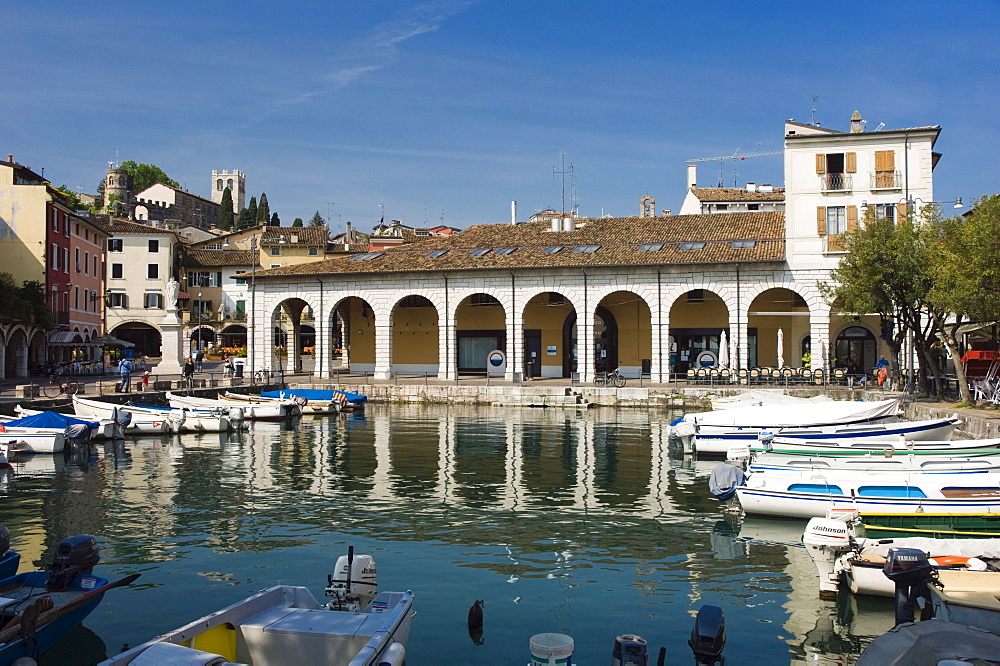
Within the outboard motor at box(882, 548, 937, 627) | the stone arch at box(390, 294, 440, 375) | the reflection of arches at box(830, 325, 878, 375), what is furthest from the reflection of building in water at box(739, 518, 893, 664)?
the stone arch at box(390, 294, 440, 375)

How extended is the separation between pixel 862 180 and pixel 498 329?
1982cm

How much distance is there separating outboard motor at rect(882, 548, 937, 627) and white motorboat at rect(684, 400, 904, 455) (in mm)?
12190

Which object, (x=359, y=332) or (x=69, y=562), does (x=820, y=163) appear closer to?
(x=359, y=332)

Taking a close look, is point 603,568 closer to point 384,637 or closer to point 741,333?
point 384,637

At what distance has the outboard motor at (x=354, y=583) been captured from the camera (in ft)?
29.3

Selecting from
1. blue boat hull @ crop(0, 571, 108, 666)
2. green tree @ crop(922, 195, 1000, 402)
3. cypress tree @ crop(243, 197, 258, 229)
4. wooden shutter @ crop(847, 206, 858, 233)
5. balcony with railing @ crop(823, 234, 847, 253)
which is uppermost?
cypress tree @ crop(243, 197, 258, 229)

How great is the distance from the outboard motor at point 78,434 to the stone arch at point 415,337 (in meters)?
23.5

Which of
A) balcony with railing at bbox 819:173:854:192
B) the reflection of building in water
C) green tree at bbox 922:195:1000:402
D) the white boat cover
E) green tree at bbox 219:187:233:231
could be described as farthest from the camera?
green tree at bbox 219:187:233:231

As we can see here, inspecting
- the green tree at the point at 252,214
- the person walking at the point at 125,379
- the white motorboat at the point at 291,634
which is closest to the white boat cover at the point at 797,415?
the white motorboat at the point at 291,634

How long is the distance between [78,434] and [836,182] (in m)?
32.5

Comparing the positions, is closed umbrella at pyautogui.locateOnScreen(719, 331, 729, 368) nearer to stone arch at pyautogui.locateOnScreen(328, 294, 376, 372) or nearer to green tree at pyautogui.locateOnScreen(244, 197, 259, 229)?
stone arch at pyautogui.locateOnScreen(328, 294, 376, 372)

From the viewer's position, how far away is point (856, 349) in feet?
131

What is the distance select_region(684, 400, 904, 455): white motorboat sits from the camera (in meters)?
21.8

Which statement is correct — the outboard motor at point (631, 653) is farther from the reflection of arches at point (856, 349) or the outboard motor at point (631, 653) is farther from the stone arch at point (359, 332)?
the stone arch at point (359, 332)
